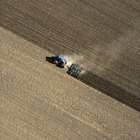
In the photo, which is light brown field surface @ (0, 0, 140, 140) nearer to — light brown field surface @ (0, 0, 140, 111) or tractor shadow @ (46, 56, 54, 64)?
light brown field surface @ (0, 0, 140, 111)

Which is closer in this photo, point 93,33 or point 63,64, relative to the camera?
point 63,64

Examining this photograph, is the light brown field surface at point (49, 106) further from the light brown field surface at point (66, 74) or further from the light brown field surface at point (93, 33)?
the light brown field surface at point (93, 33)

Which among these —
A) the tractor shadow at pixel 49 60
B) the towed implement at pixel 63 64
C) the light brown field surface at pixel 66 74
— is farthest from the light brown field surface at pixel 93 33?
the tractor shadow at pixel 49 60

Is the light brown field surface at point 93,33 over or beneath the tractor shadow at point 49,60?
over

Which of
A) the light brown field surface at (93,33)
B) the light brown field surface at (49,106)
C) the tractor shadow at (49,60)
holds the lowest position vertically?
the light brown field surface at (49,106)

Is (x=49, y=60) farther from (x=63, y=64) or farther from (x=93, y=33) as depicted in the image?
(x=93, y=33)

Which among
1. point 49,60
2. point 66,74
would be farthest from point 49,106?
point 49,60

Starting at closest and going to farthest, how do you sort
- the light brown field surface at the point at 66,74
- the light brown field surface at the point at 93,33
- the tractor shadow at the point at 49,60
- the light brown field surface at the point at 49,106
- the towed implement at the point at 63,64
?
the light brown field surface at the point at 49,106 → the light brown field surface at the point at 66,74 → the towed implement at the point at 63,64 → the tractor shadow at the point at 49,60 → the light brown field surface at the point at 93,33

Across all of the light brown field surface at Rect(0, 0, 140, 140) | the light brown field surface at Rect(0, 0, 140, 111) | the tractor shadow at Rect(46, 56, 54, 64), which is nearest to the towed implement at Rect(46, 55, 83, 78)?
the tractor shadow at Rect(46, 56, 54, 64)

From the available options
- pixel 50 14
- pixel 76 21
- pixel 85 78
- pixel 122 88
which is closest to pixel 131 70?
pixel 122 88
